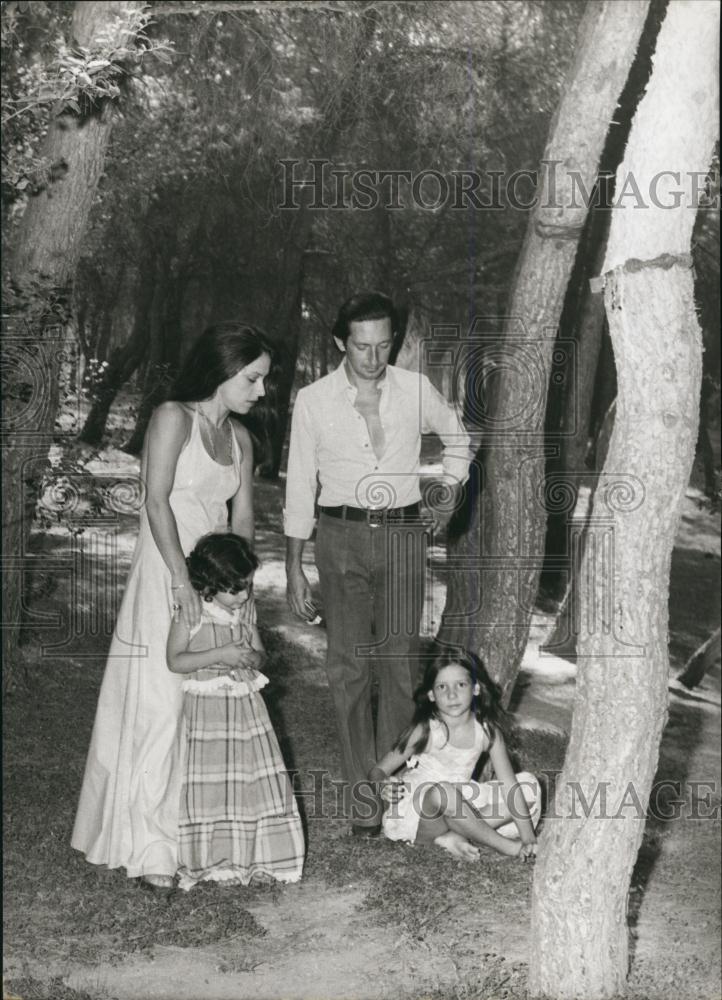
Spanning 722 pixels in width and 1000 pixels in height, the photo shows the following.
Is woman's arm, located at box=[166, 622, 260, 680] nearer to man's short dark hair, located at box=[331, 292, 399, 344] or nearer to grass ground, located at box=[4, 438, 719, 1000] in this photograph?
grass ground, located at box=[4, 438, 719, 1000]

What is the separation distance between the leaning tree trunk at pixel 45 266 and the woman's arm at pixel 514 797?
298 centimetres

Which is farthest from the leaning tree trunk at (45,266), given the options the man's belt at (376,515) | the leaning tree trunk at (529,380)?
the leaning tree trunk at (529,380)

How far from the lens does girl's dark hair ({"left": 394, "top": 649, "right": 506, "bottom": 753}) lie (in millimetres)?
4660

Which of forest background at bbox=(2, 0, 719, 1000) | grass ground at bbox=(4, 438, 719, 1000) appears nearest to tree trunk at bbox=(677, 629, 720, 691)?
forest background at bbox=(2, 0, 719, 1000)

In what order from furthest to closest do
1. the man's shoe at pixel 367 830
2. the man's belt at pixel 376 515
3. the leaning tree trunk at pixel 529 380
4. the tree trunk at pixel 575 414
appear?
the tree trunk at pixel 575 414 → the leaning tree trunk at pixel 529 380 → the man's shoe at pixel 367 830 → the man's belt at pixel 376 515

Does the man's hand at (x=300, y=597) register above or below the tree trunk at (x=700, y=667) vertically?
above

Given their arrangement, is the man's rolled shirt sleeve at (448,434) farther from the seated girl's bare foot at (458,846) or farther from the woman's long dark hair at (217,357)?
the seated girl's bare foot at (458,846)

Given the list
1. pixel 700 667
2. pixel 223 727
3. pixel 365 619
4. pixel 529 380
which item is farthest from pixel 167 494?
pixel 700 667

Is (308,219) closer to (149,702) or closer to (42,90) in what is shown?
(42,90)

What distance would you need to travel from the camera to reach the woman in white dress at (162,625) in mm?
4152

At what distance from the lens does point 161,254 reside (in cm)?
1202

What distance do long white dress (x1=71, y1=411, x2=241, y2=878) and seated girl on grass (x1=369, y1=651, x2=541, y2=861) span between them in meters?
0.89

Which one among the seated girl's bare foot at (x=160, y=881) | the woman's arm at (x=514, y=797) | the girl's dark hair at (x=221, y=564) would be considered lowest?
the seated girl's bare foot at (x=160, y=881)

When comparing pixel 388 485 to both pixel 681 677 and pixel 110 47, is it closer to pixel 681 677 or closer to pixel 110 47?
pixel 110 47
